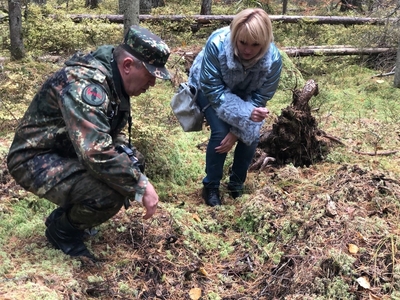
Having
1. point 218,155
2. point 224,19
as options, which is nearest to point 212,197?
point 218,155

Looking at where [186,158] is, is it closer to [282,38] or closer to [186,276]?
[186,276]

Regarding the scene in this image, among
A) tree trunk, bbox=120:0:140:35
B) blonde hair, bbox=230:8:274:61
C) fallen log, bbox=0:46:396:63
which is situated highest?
blonde hair, bbox=230:8:274:61

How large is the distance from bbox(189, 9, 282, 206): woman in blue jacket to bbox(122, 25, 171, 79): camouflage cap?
3.79 feet

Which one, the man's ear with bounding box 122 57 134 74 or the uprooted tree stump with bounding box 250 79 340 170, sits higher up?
the man's ear with bounding box 122 57 134 74

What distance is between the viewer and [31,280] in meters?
2.63

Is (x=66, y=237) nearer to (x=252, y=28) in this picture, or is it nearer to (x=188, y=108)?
(x=188, y=108)

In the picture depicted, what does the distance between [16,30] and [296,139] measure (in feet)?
16.4

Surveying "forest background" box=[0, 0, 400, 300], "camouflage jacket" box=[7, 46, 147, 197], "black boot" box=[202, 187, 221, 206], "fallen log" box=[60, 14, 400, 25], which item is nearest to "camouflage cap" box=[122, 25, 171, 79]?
"camouflage jacket" box=[7, 46, 147, 197]

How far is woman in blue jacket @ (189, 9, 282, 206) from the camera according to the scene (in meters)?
3.65

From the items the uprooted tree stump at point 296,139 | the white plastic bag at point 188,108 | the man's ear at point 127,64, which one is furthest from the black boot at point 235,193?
the man's ear at point 127,64

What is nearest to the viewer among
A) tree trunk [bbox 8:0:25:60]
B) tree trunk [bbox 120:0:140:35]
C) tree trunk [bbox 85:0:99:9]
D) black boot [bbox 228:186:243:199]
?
black boot [bbox 228:186:243:199]

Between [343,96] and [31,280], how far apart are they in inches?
247

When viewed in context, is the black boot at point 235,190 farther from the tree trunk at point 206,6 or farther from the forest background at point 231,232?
the tree trunk at point 206,6

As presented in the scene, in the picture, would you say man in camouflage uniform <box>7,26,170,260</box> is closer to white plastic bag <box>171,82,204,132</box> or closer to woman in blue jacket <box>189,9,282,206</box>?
woman in blue jacket <box>189,9,282,206</box>
